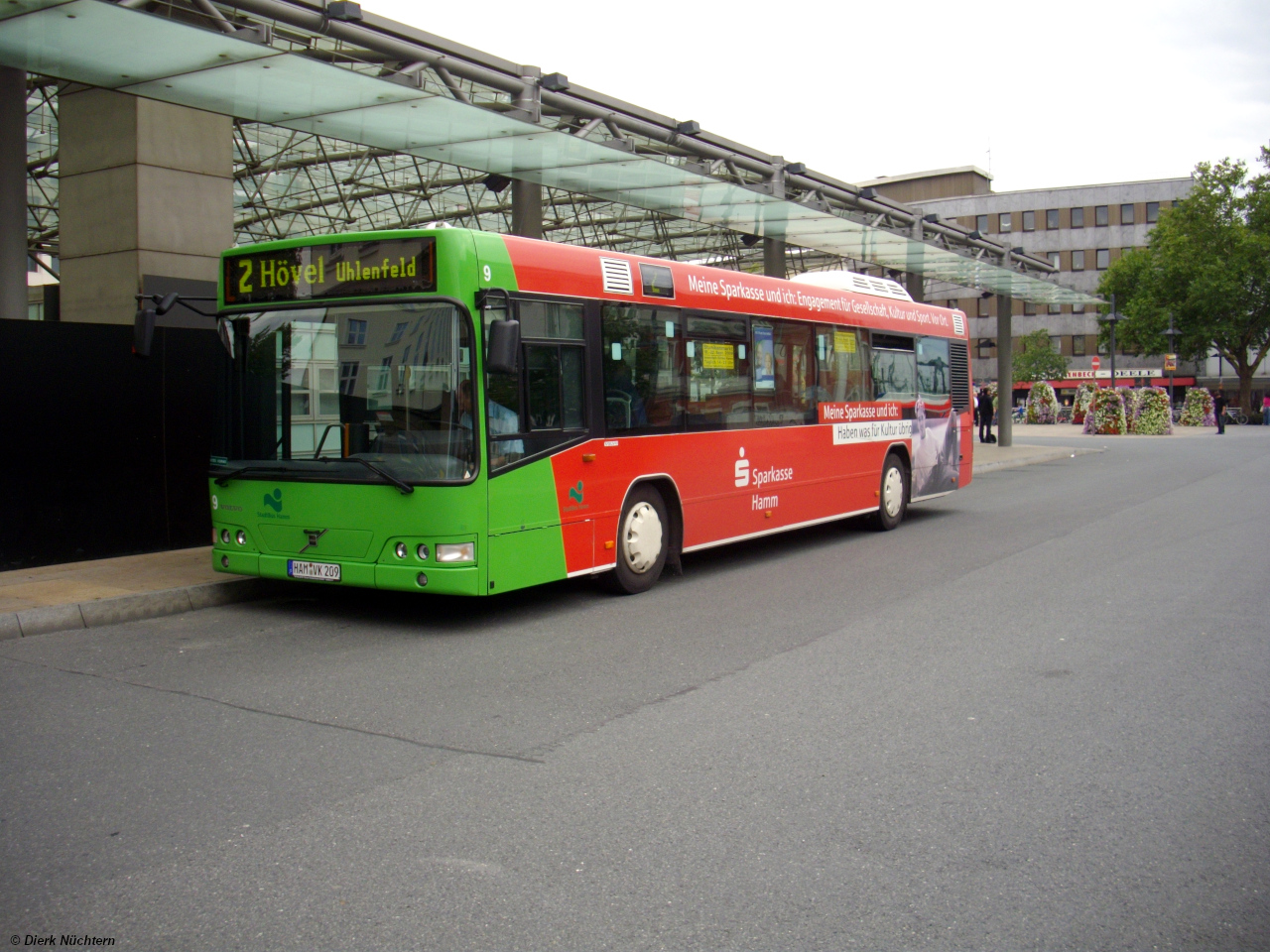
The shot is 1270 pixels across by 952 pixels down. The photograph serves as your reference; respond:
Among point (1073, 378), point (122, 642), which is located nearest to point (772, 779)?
point (122, 642)

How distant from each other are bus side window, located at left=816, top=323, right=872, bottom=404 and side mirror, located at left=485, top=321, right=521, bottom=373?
18.7 ft

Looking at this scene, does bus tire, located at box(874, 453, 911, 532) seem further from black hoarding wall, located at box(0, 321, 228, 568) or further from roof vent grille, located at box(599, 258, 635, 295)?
black hoarding wall, located at box(0, 321, 228, 568)

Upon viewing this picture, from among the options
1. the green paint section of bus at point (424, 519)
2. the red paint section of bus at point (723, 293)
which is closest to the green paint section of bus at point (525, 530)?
the green paint section of bus at point (424, 519)

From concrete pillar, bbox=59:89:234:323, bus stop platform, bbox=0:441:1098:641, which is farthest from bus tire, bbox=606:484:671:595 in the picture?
concrete pillar, bbox=59:89:234:323

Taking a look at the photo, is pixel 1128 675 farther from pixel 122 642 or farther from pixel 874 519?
pixel 874 519

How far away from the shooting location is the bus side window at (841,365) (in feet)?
41.4

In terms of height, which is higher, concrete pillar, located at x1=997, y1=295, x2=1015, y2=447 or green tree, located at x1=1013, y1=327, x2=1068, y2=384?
green tree, located at x1=1013, y1=327, x2=1068, y2=384

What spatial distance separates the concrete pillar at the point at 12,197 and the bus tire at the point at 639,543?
642 centimetres

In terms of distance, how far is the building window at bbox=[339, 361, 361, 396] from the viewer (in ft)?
26.0

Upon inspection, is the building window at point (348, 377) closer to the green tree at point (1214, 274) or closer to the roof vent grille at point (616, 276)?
the roof vent grille at point (616, 276)

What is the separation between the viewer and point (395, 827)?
4160mm

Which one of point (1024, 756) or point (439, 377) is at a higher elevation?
point (439, 377)

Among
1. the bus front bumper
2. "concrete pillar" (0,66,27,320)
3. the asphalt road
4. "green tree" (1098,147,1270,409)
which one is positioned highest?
"green tree" (1098,147,1270,409)

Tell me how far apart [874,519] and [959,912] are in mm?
11130
